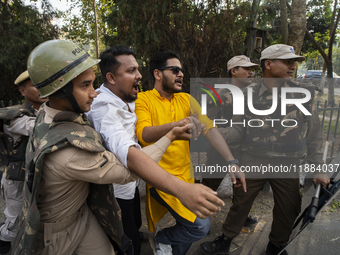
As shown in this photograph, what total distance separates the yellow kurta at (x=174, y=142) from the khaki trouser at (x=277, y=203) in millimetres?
698

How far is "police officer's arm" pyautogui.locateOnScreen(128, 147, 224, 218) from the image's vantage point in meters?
1.18

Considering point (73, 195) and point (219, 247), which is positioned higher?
point (73, 195)

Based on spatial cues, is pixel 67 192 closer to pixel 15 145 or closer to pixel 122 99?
pixel 122 99

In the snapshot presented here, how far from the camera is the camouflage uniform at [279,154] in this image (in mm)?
2555

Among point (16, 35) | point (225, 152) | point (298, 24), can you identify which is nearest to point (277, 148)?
point (225, 152)

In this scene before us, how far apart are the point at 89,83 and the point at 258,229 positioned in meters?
2.93

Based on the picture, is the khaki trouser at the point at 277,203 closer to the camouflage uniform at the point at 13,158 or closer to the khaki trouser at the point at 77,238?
the khaki trouser at the point at 77,238

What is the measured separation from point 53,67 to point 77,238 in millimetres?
1147

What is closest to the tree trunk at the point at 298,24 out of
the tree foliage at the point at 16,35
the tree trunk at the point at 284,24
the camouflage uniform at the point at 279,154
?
the tree trunk at the point at 284,24

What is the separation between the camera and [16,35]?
7.39 m

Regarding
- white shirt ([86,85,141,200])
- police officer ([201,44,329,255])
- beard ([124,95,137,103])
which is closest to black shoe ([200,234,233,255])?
police officer ([201,44,329,255])

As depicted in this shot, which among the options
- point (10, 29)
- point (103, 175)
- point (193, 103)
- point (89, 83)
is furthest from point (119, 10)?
point (103, 175)

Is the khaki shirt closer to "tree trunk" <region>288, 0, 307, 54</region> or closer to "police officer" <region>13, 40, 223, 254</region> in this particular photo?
"police officer" <region>13, 40, 223, 254</region>

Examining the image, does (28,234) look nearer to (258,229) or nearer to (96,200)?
(96,200)
